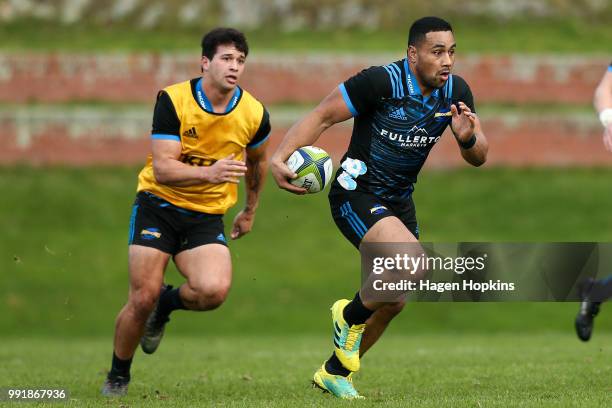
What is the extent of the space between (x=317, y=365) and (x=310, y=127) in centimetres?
449

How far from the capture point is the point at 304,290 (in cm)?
2247

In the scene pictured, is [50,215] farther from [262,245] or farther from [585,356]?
[585,356]

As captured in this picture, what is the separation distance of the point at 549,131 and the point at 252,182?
18.4 metres

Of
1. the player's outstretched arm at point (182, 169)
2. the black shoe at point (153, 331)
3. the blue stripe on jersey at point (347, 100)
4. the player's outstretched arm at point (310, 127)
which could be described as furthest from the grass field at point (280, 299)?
the blue stripe on jersey at point (347, 100)

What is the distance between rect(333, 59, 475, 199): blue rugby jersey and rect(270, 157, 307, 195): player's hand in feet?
1.57

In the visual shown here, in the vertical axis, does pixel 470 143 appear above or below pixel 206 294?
above

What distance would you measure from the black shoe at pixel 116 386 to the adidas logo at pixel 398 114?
10.0ft

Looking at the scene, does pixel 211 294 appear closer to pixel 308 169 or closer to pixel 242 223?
pixel 242 223

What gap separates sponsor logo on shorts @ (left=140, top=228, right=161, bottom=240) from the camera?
9.34 metres

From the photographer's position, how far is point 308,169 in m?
8.99

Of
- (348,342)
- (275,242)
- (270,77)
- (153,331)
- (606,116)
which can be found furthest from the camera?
(270,77)

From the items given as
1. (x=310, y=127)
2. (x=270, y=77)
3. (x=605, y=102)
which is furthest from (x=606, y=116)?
(x=270, y=77)

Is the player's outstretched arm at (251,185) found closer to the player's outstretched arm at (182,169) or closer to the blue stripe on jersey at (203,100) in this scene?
the blue stripe on jersey at (203,100)

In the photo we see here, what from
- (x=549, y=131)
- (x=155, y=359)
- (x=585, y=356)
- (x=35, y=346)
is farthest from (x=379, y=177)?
(x=549, y=131)
